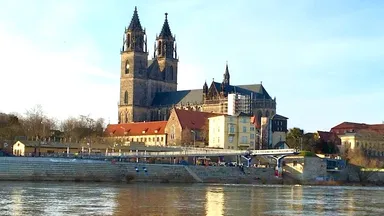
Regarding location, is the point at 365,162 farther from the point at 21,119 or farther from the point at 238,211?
the point at 238,211

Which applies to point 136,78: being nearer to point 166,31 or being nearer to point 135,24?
point 135,24

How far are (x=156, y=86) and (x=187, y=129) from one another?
49270mm

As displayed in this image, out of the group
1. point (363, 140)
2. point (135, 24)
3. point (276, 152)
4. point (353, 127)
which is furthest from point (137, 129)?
point (276, 152)

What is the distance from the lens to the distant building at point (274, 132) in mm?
139750

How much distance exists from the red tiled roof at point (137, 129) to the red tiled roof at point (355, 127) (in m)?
40.1

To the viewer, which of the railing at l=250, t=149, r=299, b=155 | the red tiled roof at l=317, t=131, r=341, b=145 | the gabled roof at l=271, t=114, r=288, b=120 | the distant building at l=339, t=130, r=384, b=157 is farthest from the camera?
the gabled roof at l=271, t=114, r=288, b=120

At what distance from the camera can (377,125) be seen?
163250mm

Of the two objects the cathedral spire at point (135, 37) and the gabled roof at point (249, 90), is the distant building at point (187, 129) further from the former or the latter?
the cathedral spire at point (135, 37)

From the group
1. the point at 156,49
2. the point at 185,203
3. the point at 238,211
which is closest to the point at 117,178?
the point at 185,203

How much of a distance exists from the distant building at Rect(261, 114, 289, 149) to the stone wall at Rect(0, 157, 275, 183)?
135 feet

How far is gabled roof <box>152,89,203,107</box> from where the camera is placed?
565 ft

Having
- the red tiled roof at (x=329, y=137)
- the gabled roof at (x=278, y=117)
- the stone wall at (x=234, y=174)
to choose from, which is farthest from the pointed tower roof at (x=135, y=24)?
the stone wall at (x=234, y=174)

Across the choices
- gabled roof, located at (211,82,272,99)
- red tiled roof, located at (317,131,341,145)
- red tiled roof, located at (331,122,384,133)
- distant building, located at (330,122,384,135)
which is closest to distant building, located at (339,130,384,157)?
red tiled roof, located at (317,131,341,145)

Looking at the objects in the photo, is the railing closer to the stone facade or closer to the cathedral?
the cathedral
